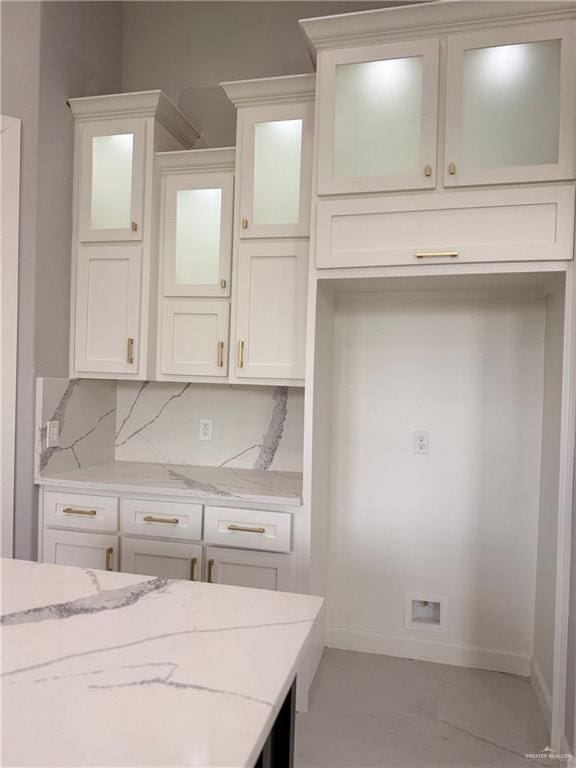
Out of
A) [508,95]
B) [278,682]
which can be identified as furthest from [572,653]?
[508,95]

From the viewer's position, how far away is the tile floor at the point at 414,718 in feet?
6.04

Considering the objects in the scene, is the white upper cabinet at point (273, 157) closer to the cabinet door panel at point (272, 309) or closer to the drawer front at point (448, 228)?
the cabinet door panel at point (272, 309)

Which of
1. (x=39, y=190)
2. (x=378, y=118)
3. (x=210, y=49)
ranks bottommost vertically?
(x=39, y=190)

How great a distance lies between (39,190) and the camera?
92.0 inches

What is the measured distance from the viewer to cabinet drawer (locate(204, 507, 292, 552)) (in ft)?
7.01

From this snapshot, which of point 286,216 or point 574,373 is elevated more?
point 286,216

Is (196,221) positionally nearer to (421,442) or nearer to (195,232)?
(195,232)

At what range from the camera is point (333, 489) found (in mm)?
2586

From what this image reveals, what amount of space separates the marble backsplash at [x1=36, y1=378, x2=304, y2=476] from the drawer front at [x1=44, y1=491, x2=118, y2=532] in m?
0.18

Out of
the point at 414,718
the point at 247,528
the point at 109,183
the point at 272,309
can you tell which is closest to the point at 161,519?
the point at 247,528

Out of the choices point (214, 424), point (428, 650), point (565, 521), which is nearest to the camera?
point (565, 521)

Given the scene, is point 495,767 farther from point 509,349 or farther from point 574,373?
point 509,349

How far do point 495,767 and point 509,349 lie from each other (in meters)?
1.60

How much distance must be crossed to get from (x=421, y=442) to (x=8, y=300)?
198 centimetres
